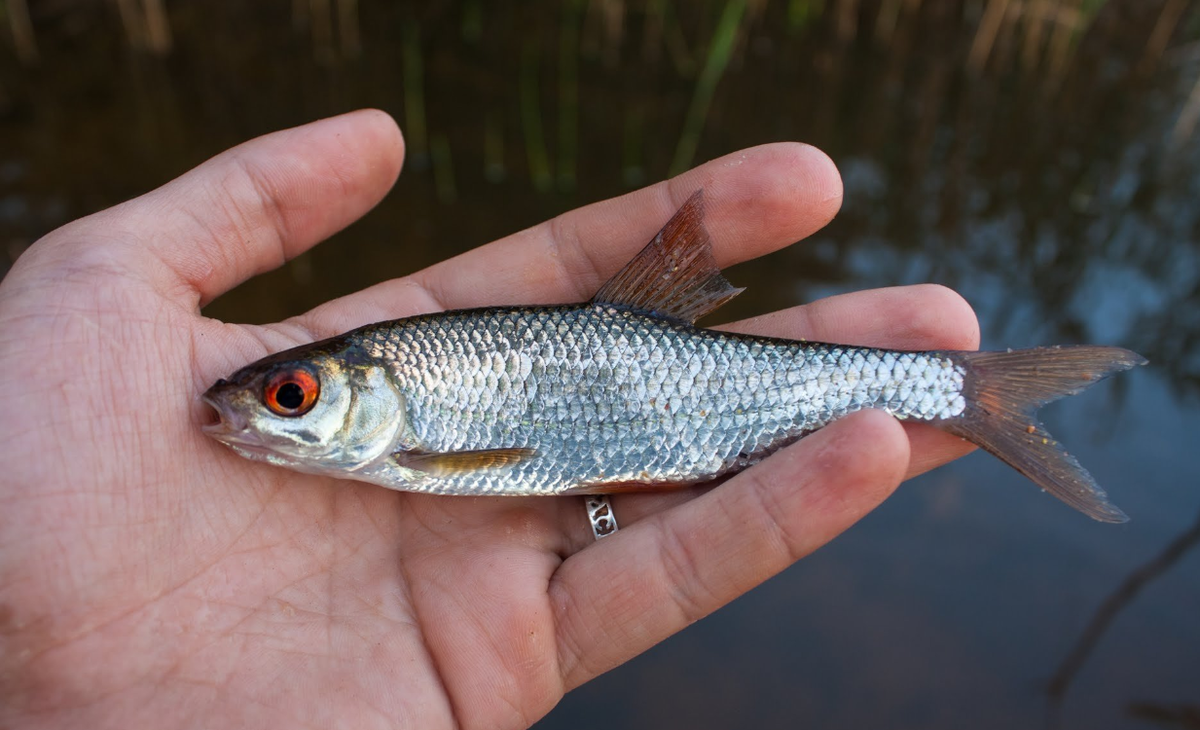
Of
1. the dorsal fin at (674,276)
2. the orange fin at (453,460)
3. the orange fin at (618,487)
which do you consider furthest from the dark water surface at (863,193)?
the dorsal fin at (674,276)

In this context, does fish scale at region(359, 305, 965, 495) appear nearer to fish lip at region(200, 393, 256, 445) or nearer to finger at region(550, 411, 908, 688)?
finger at region(550, 411, 908, 688)

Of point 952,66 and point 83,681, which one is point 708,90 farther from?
point 83,681

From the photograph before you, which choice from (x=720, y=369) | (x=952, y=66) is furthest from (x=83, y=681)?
(x=952, y=66)

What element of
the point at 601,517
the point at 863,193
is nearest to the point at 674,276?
the point at 601,517

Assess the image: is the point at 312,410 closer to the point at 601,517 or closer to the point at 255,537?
the point at 255,537

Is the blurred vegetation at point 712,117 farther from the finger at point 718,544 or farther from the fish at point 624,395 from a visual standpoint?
the finger at point 718,544

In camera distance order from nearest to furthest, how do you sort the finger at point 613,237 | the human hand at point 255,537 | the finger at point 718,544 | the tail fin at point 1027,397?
the human hand at point 255,537 < the finger at point 718,544 < the tail fin at point 1027,397 < the finger at point 613,237
